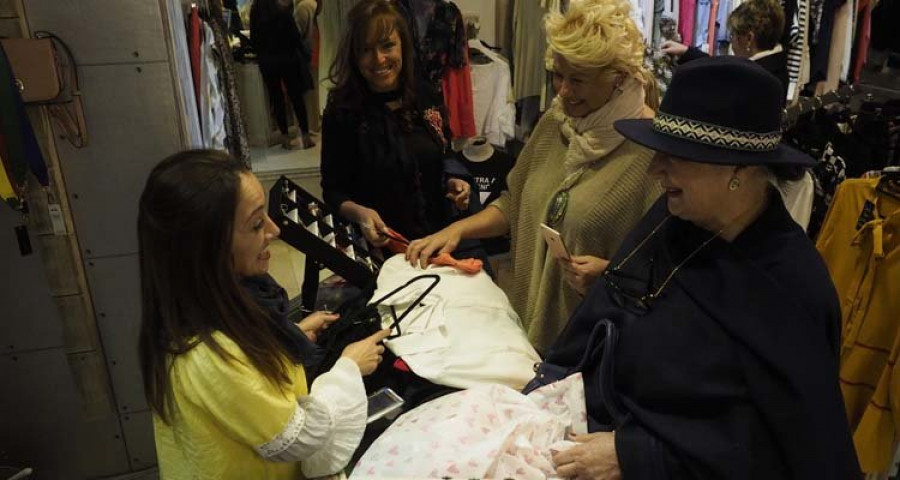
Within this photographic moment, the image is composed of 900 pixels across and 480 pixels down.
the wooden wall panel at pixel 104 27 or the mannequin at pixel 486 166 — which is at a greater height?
the wooden wall panel at pixel 104 27

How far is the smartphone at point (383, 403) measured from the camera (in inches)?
53.1

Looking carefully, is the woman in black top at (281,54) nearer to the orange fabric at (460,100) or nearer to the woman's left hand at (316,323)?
the orange fabric at (460,100)

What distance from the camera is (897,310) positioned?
80.3 inches

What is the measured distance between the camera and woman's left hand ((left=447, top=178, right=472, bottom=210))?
2.23 meters

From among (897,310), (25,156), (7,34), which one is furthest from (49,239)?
(897,310)

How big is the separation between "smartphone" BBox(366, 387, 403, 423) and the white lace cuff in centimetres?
9

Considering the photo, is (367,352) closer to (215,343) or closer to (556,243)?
(215,343)

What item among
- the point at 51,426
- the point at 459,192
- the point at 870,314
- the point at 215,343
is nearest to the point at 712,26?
the point at 870,314

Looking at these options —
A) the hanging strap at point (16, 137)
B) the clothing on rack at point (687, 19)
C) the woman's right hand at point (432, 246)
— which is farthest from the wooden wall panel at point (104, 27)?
the clothing on rack at point (687, 19)

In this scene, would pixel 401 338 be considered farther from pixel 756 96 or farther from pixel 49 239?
pixel 49 239

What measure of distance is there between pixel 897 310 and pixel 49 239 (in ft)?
9.00

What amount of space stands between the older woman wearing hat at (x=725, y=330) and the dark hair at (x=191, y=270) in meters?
0.64

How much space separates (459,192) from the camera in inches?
87.9

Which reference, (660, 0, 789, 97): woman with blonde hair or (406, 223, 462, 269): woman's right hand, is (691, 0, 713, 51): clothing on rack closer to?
(660, 0, 789, 97): woman with blonde hair
